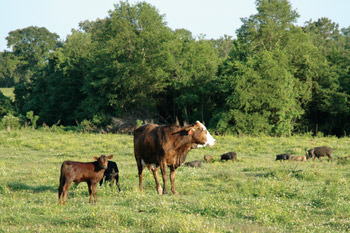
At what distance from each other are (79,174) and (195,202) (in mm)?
3027

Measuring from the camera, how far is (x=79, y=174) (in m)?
11.1

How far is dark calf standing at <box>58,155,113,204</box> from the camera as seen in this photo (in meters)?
11.0

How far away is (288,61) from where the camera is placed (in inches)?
1666

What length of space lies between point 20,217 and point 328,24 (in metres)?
82.1

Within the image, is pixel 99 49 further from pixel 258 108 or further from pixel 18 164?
pixel 18 164

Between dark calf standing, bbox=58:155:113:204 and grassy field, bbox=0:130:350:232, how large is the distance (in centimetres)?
39

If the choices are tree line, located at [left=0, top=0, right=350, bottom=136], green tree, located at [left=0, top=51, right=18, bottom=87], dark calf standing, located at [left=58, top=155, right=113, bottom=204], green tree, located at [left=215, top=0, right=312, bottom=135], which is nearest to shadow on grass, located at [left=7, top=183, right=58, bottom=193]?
dark calf standing, located at [left=58, top=155, right=113, bottom=204]

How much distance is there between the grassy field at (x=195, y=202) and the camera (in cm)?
853

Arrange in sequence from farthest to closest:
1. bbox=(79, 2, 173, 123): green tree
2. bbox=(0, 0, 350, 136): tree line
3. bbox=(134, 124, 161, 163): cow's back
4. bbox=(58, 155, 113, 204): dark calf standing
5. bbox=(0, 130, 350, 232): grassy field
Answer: bbox=(79, 2, 173, 123): green tree
bbox=(0, 0, 350, 136): tree line
bbox=(134, 124, 161, 163): cow's back
bbox=(58, 155, 113, 204): dark calf standing
bbox=(0, 130, 350, 232): grassy field

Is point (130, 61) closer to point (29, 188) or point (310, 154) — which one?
point (310, 154)

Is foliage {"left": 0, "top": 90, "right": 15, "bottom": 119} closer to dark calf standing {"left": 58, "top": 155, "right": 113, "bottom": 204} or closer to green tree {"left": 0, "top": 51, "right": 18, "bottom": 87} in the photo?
green tree {"left": 0, "top": 51, "right": 18, "bottom": 87}

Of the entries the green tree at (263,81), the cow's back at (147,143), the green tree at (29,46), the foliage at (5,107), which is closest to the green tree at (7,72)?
the green tree at (29,46)

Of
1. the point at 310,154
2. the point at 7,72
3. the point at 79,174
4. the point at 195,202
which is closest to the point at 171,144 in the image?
the point at 195,202

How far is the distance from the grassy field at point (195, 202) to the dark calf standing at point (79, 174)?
1.29 feet
